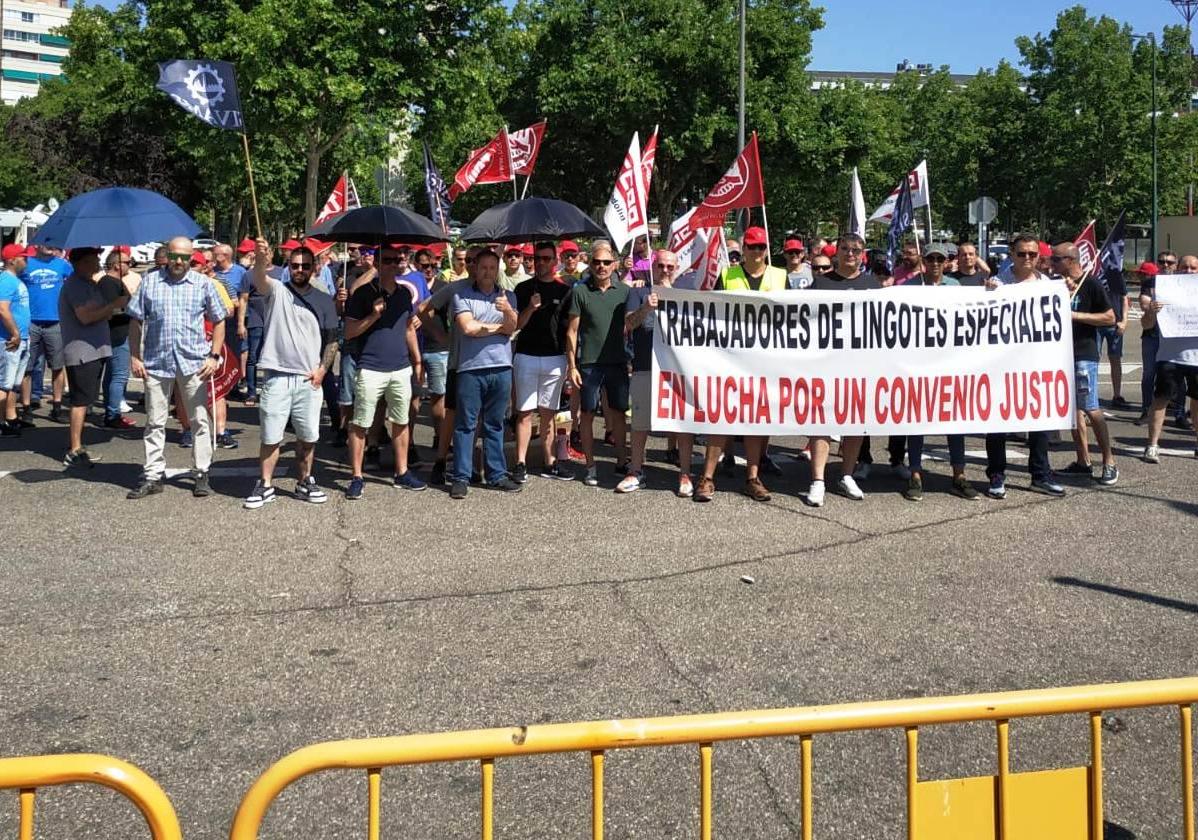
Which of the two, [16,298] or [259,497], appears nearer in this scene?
[259,497]

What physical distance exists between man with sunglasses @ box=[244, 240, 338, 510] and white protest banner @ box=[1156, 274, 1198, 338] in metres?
6.94

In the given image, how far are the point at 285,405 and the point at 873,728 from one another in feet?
20.1

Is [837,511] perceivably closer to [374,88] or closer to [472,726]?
[472,726]

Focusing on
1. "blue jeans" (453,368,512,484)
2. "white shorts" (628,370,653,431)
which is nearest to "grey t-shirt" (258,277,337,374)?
"blue jeans" (453,368,512,484)

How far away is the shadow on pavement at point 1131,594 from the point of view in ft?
19.4

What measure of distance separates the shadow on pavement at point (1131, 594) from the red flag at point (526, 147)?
8354mm

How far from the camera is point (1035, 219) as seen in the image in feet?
179

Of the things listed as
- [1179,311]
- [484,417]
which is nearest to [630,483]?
[484,417]

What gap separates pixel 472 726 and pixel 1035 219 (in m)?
55.4

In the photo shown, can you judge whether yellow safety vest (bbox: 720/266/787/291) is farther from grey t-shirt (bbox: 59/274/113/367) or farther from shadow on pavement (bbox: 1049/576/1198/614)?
grey t-shirt (bbox: 59/274/113/367)

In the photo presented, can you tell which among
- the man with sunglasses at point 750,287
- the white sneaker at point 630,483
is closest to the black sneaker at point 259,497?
the white sneaker at point 630,483

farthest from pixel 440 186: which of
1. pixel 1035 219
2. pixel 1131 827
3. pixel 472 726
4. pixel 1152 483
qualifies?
pixel 1035 219

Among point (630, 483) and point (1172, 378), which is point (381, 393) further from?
point (1172, 378)

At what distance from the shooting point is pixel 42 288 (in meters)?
11.7
